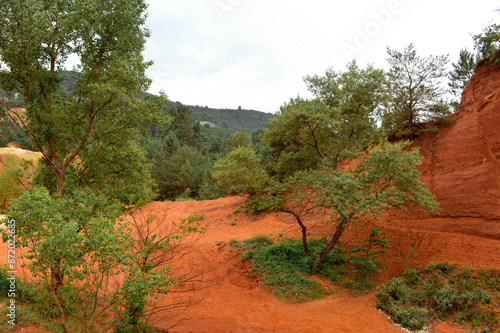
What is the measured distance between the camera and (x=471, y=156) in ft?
37.9

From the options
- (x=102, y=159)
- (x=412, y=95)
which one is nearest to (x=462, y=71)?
(x=412, y=95)

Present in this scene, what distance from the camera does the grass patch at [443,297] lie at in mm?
7723

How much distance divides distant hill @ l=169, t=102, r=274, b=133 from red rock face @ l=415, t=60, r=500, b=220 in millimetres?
108291

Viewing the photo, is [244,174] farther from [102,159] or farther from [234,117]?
[234,117]

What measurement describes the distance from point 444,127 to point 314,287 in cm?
982

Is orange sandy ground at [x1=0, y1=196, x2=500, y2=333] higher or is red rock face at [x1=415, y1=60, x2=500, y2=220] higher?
red rock face at [x1=415, y1=60, x2=500, y2=220]

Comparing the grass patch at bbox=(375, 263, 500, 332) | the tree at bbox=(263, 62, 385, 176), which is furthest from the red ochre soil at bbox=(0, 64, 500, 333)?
the tree at bbox=(263, 62, 385, 176)

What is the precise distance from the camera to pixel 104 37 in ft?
30.7

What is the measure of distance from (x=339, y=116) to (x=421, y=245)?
7424mm

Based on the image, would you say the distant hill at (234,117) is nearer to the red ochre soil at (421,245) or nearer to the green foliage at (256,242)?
the green foliage at (256,242)

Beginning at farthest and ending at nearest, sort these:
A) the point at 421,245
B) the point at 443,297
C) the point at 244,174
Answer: the point at 244,174 → the point at 421,245 → the point at 443,297

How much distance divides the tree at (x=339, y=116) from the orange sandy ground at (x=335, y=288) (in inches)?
178

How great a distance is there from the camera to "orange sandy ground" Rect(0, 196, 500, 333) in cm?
841

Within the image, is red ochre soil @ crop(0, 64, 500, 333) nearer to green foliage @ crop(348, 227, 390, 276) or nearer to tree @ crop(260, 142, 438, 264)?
green foliage @ crop(348, 227, 390, 276)
